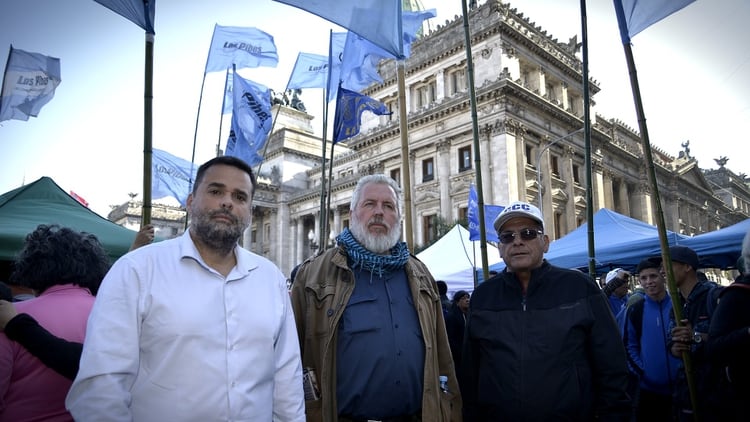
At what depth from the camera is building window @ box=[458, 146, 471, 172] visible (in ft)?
85.6

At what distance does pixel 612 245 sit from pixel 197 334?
954cm

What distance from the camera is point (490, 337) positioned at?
274cm

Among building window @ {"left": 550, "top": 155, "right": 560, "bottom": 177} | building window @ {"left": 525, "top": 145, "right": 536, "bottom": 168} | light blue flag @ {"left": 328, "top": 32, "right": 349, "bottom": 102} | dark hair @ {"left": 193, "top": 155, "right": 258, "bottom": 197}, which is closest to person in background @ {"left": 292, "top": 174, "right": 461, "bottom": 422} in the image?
dark hair @ {"left": 193, "top": 155, "right": 258, "bottom": 197}

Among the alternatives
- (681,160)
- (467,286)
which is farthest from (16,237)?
(681,160)

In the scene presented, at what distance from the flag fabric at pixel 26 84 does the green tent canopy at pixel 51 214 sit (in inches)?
129

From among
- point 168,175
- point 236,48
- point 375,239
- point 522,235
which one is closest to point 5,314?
point 375,239

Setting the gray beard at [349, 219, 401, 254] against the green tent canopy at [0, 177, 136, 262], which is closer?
the gray beard at [349, 219, 401, 254]

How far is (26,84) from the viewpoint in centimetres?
828

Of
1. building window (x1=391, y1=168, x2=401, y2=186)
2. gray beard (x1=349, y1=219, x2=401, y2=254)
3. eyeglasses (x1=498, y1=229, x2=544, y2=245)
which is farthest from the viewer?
building window (x1=391, y1=168, x2=401, y2=186)

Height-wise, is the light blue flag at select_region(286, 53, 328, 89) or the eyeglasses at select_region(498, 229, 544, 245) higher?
the light blue flag at select_region(286, 53, 328, 89)

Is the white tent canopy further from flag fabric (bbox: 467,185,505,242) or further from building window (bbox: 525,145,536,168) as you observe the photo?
building window (bbox: 525,145,536,168)

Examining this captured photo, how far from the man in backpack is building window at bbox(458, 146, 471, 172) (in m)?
21.8

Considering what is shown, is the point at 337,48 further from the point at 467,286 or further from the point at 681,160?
the point at 681,160

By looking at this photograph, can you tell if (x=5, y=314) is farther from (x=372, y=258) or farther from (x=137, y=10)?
(x=137, y=10)
